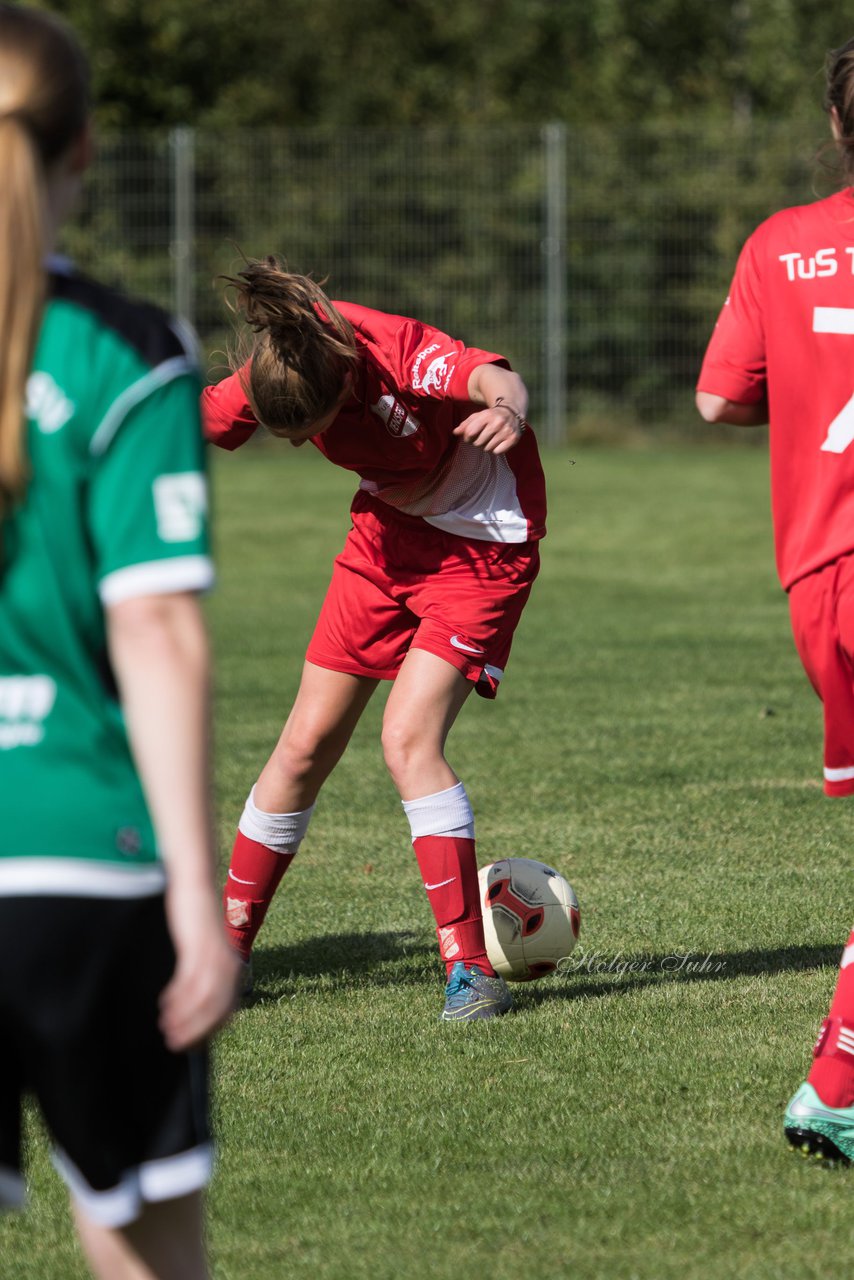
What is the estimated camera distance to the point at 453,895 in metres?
4.80

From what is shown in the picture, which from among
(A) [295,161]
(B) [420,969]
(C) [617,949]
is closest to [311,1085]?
(B) [420,969]

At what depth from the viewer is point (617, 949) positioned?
5.36 m

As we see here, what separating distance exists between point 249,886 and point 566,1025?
1.00 m

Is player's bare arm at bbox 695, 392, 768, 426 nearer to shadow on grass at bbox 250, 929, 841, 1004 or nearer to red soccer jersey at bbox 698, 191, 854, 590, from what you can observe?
red soccer jersey at bbox 698, 191, 854, 590

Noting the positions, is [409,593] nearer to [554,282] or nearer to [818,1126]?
[818,1126]

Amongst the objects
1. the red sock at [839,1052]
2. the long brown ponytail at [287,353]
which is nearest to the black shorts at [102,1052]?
the red sock at [839,1052]

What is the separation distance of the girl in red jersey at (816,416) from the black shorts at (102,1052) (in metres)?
1.84

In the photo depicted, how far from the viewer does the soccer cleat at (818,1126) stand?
3.51 m

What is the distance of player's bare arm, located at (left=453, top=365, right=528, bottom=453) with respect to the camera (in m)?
4.01

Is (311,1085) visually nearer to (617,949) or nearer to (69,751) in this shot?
(617,949)

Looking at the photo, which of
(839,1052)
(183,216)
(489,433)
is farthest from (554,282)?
(839,1052)

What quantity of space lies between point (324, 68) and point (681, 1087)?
96.7 ft

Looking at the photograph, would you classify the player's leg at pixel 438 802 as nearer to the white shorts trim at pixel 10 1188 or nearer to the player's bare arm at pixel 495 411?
the player's bare arm at pixel 495 411

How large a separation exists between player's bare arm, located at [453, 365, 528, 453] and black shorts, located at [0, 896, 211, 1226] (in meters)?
2.20
